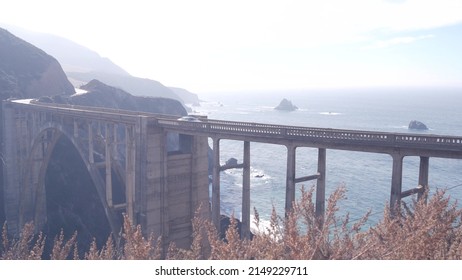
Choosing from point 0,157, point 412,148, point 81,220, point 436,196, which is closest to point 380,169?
point 81,220

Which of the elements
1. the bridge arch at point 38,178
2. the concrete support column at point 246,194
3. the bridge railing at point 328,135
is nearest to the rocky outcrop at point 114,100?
the bridge arch at point 38,178

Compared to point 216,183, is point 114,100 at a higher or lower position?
higher

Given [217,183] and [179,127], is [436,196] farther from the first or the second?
[179,127]

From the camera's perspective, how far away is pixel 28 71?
233 feet

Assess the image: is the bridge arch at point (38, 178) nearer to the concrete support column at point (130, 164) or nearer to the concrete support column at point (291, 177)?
the concrete support column at point (130, 164)

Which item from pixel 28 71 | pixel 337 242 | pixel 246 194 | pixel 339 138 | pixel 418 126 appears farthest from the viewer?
pixel 418 126

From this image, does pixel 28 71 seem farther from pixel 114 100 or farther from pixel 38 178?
pixel 38 178

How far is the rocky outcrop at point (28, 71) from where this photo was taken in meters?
66.7

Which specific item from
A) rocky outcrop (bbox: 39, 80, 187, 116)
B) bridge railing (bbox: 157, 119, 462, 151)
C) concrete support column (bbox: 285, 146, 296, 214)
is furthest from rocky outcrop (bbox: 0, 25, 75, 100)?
concrete support column (bbox: 285, 146, 296, 214)

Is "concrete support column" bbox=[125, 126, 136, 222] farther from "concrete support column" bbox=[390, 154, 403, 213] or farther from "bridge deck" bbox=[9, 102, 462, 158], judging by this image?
"concrete support column" bbox=[390, 154, 403, 213]

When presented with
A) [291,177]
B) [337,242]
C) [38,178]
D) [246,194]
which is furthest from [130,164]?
[337,242]

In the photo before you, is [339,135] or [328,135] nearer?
[339,135]
